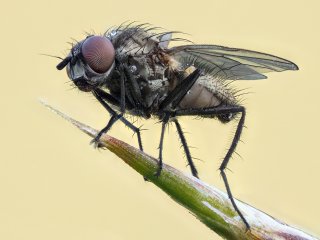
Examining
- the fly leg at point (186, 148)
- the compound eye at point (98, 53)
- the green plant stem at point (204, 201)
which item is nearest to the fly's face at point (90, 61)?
the compound eye at point (98, 53)

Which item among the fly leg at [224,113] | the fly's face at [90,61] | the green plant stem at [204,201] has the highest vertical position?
the green plant stem at [204,201]

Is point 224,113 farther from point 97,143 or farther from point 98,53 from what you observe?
point 97,143

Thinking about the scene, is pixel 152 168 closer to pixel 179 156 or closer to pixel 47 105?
pixel 47 105

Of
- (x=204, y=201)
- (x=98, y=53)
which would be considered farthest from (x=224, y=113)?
(x=204, y=201)

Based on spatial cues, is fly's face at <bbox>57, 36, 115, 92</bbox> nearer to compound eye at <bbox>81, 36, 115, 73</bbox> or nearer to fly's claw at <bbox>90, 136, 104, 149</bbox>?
compound eye at <bbox>81, 36, 115, 73</bbox>

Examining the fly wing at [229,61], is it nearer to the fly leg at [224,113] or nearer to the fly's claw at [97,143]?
the fly leg at [224,113]

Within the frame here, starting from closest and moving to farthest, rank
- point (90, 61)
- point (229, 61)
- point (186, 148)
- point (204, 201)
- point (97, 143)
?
1. point (204, 201)
2. point (97, 143)
3. point (90, 61)
4. point (229, 61)
5. point (186, 148)

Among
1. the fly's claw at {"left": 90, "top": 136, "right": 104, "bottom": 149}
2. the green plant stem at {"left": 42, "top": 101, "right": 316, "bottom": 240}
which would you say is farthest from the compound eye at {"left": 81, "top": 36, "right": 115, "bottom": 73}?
the green plant stem at {"left": 42, "top": 101, "right": 316, "bottom": 240}
